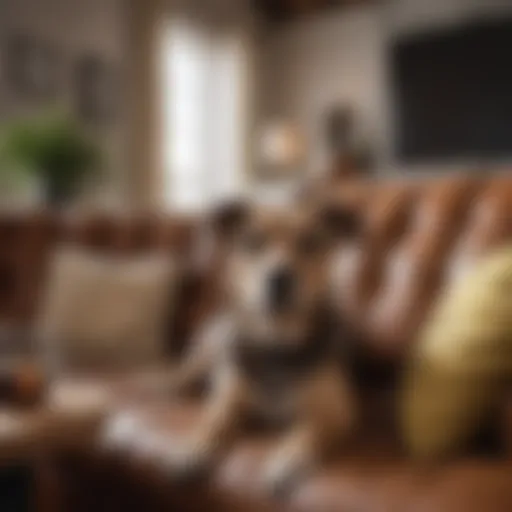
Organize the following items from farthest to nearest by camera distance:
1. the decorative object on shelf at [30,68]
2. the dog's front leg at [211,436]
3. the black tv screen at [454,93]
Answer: the black tv screen at [454,93] → the decorative object on shelf at [30,68] → the dog's front leg at [211,436]

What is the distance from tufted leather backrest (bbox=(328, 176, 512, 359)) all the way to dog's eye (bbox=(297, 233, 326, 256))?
0.20 metres

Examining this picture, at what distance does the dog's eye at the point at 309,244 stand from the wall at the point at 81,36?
3.08 m

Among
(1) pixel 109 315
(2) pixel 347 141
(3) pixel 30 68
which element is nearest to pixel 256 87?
(2) pixel 347 141

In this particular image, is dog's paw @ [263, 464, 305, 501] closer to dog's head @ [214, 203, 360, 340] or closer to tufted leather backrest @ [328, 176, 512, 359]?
dog's head @ [214, 203, 360, 340]

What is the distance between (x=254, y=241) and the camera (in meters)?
2.21

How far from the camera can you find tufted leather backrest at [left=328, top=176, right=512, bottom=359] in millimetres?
2162

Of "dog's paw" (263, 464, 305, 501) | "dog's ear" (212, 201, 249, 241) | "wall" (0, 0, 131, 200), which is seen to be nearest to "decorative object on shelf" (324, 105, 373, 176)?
"wall" (0, 0, 131, 200)

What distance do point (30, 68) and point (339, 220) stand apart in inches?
129

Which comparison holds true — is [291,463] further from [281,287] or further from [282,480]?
[281,287]

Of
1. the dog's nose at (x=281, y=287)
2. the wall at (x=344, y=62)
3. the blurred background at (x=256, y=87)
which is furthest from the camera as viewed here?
Answer: the wall at (x=344, y=62)

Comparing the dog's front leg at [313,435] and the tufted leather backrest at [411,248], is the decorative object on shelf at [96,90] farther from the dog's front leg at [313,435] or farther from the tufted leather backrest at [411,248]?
the dog's front leg at [313,435]

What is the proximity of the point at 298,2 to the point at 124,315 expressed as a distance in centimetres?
437

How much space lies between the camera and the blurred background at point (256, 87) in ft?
17.1

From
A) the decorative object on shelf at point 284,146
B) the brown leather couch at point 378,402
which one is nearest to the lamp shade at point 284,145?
the decorative object on shelf at point 284,146
